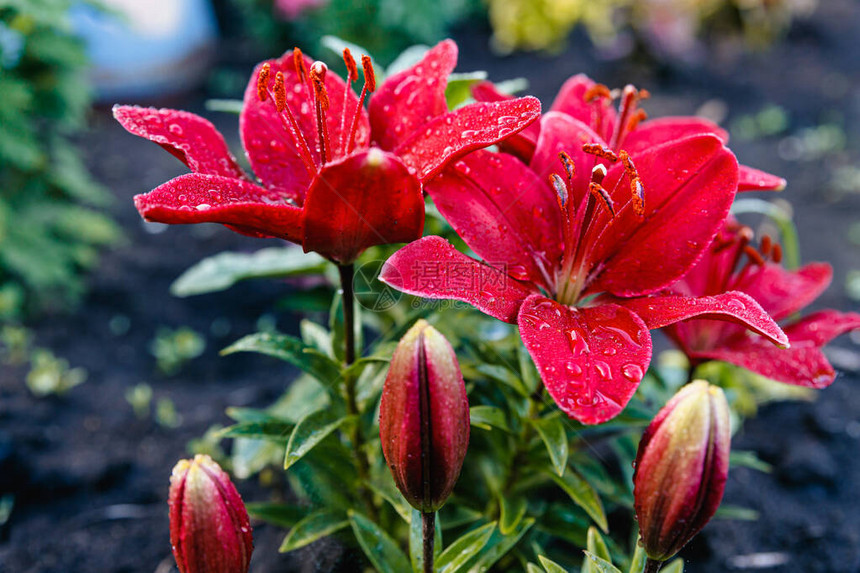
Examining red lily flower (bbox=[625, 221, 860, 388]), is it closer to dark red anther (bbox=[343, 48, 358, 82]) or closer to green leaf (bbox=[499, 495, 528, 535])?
green leaf (bbox=[499, 495, 528, 535])

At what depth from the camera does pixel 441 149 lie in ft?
3.27

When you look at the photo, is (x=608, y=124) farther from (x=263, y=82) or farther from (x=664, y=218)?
(x=263, y=82)

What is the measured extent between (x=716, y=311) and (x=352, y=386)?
2.14ft

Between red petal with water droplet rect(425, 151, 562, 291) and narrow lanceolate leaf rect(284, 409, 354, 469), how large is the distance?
39 centimetres

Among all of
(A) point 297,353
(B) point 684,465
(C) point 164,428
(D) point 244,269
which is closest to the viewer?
(B) point 684,465

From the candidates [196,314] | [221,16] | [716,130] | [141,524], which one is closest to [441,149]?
[716,130]

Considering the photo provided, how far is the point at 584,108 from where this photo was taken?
49.5 inches

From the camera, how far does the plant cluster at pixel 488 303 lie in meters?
0.85

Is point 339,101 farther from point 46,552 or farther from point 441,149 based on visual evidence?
point 46,552

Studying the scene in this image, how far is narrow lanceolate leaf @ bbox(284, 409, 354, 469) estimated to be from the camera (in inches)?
41.2

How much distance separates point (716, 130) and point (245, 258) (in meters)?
1.16

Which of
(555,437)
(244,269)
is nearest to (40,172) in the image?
(244,269)

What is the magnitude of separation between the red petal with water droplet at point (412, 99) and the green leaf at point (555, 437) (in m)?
0.54

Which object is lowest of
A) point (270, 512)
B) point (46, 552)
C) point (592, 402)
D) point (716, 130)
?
point (46, 552)
